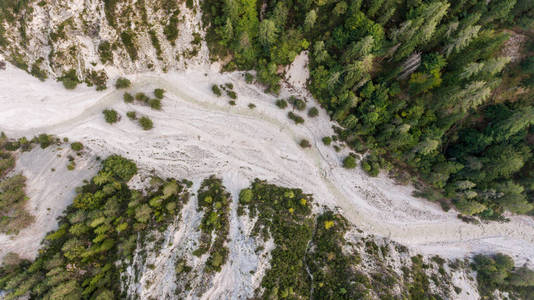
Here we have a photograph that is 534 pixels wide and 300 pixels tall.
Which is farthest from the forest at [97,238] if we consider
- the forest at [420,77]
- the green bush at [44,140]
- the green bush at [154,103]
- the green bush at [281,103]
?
the forest at [420,77]

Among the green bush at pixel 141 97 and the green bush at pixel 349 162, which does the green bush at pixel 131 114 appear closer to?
the green bush at pixel 141 97

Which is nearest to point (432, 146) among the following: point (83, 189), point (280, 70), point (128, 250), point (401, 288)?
point (401, 288)

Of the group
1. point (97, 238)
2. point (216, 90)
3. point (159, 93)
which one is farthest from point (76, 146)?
point (216, 90)

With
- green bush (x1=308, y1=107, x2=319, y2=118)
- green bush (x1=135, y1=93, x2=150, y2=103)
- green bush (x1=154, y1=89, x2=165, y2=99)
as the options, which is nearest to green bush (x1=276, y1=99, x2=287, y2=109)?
green bush (x1=308, y1=107, x2=319, y2=118)

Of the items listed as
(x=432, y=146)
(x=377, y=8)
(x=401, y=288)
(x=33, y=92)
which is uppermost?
(x=377, y=8)

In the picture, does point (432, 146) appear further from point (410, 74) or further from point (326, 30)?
point (326, 30)
